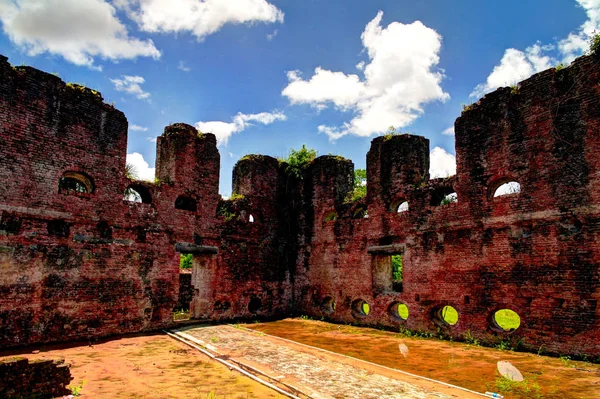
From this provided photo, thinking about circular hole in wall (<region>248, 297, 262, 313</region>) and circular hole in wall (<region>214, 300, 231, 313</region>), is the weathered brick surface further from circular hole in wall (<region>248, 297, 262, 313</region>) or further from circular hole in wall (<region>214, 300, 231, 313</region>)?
circular hole in wall (<region>248, 297, 262, 313</region>)

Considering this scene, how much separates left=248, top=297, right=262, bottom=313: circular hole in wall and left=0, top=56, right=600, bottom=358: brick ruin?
0.06 m

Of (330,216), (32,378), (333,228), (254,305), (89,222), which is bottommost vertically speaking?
(254,305)

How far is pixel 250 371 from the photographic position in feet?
27.7

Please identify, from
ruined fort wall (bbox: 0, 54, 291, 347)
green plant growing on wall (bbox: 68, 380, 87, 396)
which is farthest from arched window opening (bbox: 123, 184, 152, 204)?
green plant growing on wall (bbox: 68, 380, 87, 396)

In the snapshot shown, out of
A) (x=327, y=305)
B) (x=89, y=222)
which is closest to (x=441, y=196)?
(x=327, y=305)

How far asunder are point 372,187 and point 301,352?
24.4 feet

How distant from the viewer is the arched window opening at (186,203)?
15.6m

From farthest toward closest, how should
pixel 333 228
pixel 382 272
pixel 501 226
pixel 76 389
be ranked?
pixel 333 228
pixel 382 272
pixel 501 226
pixel 76 389

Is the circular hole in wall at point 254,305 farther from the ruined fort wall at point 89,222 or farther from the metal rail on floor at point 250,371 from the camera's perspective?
the metal rail on floor at point 250,371

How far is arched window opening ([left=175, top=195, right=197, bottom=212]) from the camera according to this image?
15.6 m

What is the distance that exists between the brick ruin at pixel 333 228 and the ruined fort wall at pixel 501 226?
0.04m

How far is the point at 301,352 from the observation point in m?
10.4

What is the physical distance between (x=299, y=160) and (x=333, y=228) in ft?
12.8

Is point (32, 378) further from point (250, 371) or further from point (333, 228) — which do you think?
point (333, 228)
